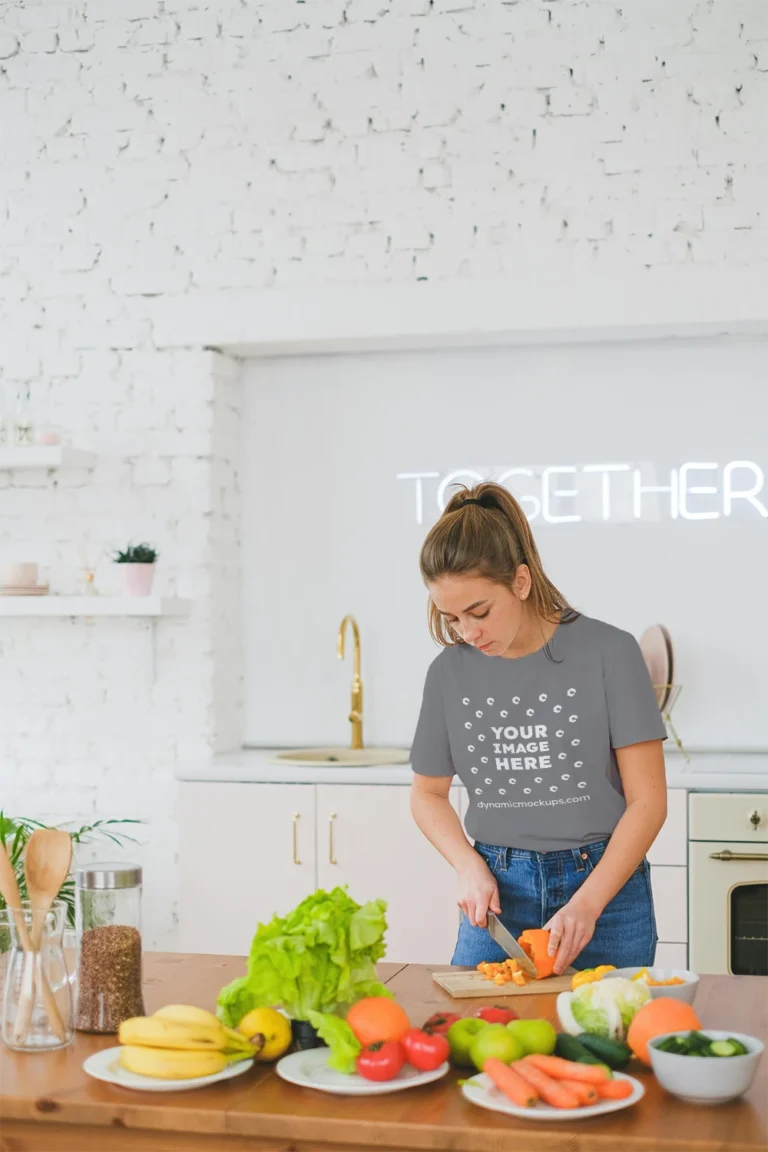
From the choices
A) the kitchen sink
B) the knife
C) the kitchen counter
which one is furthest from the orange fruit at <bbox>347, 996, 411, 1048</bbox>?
the kitchen sink

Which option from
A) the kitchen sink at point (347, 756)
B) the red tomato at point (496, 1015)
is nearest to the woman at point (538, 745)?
the red tomato at point (496, 1015)

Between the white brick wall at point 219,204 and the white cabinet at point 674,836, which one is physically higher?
the white brick wall at point 219,204

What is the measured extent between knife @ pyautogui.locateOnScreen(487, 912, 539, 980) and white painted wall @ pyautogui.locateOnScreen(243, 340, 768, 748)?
84.1 inches

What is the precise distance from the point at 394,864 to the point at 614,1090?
2373mm

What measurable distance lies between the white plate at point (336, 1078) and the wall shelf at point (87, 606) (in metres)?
2.60

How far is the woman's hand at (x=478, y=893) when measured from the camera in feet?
7.57

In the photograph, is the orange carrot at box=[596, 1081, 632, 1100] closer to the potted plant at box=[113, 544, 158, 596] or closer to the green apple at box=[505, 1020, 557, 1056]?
the green apple at box=[505, 1020, 557, 1056]

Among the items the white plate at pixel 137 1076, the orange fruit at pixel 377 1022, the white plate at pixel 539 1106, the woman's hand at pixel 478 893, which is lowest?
the white plate at pixel 137 1076

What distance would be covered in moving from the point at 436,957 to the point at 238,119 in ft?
9.01

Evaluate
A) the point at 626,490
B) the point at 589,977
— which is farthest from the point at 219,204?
the point at 589,977

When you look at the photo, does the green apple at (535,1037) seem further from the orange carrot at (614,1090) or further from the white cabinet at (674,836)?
the white cabinet at (674,836)

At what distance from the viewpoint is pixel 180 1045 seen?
1.65 m

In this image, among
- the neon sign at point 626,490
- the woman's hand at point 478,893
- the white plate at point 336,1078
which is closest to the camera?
the white plate at point 336,1078

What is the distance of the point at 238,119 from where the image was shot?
439 cm
